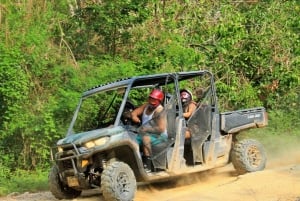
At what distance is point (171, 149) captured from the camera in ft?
32.9

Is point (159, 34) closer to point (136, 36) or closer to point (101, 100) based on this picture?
point (136, 36)

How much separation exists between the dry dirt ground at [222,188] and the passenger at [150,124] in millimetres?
776

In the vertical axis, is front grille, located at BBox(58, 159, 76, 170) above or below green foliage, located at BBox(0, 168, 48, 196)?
above

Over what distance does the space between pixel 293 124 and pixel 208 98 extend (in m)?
9.86

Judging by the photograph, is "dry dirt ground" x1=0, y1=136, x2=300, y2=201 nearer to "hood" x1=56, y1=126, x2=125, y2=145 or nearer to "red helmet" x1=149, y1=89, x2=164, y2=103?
"hood" x1=56, y1=126, x2=125, y2=145

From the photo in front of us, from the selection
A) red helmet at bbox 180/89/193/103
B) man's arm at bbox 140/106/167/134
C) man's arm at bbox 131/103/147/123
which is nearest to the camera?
man's arm at bbox 140/106/167/134

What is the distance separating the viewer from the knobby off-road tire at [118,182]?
878cm

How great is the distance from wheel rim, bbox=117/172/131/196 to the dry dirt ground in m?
0.57

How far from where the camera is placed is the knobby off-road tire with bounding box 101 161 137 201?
8781 mm

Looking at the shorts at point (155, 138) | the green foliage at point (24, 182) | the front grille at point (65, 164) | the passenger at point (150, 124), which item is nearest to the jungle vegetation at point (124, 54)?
the green foliage at point (24, 182)

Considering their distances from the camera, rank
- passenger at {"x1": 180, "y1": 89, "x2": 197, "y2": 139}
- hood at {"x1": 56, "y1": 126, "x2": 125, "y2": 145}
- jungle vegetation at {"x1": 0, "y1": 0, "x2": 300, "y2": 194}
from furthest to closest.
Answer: jungle vegetation at {"x1": 0, "y1": 0, "x2": 300, "y2": 194} < passenger at {"x1": 180, "y1": 89, "x2": 197, "y2": 139} < hood at {"x1": 56, "y1": 126, "x2": 125, "y2": 145}

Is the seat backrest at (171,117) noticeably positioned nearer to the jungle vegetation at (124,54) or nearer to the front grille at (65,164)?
the front grille at (65,164)

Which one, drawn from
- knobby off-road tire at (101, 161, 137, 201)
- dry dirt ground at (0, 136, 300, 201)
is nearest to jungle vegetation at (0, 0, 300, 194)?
dry dirt ground at (0, 136, 300, 201)

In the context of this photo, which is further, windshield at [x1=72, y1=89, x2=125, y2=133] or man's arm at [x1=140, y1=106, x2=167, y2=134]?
windshield at [x1=72, y1=89, x2=125, y2=133]
